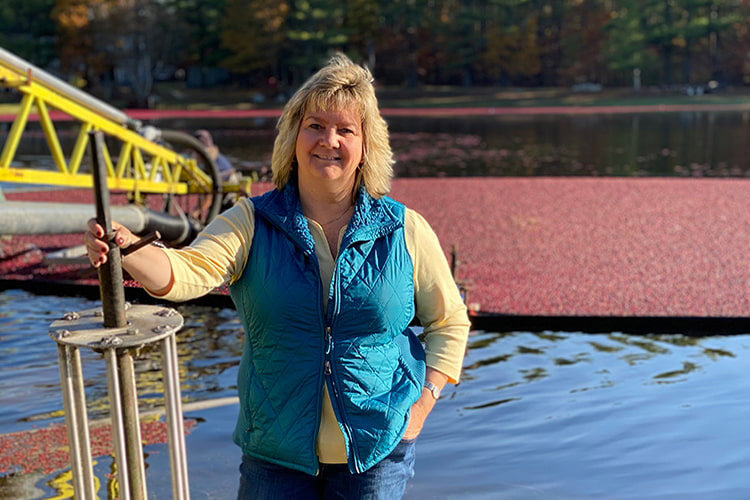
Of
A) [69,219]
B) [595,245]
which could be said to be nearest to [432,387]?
[69,219]

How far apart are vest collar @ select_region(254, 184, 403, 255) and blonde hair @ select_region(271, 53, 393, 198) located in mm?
36

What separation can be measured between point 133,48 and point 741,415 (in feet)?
199

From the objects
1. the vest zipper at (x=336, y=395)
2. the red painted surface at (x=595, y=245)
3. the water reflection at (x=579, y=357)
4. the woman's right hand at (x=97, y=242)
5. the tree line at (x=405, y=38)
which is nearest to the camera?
the woman's right hand at (x=97, y=242)

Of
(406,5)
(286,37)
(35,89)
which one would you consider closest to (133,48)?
(286,37)

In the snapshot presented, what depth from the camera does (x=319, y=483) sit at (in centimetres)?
231

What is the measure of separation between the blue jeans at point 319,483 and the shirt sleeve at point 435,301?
0.34 m

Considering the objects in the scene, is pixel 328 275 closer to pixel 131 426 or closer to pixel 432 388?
pixel 432 388

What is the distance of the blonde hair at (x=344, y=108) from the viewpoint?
2.32 metres

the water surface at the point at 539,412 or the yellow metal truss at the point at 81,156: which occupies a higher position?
the yellow metal truss at the point at 81,156

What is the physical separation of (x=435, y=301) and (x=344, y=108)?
57 cm

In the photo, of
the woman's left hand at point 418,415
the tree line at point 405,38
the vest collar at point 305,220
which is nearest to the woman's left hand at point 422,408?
the woman's left hand at point 418,415

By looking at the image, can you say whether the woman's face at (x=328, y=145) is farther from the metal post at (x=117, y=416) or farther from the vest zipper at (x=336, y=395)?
the metal post at (x=117, y=416)

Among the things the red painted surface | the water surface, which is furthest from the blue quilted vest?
the red painted surface

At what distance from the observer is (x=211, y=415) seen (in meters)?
5.35
